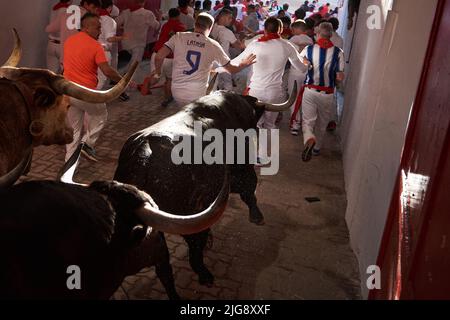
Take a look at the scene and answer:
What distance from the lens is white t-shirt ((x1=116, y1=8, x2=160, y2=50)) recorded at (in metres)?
10.7

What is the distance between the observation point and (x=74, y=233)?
7.80ft

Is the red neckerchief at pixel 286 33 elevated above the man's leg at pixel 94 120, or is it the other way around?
the red neckerchief at pixel 286 33

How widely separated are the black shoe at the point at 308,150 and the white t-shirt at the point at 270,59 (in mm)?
1030

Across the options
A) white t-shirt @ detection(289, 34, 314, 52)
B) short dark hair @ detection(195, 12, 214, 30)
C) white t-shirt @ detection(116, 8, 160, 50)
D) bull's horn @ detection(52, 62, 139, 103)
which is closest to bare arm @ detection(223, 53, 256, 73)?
short dark hair @ detection(195, 12, 214, 30)

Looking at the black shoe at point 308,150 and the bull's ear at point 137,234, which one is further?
the black shoe at point 308,150

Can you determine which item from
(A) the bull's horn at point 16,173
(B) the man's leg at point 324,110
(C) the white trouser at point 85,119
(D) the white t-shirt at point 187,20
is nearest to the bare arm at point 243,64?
(B) the man's leg at point 324,110

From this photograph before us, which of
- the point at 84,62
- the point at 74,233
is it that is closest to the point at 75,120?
the point at 84,62

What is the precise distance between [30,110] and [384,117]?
10.8 feet

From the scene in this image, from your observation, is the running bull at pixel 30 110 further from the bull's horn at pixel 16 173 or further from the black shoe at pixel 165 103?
the black shoe at pixel 165 103

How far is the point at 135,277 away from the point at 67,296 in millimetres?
1992

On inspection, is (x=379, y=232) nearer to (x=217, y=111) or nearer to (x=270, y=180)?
(x=217, y=111)

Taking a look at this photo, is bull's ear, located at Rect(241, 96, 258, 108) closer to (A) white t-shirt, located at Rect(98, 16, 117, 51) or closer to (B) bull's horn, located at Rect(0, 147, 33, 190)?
(B) bull's horn, located at Rect(0, 147, 33, 190)

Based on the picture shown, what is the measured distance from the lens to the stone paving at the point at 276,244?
4246mm

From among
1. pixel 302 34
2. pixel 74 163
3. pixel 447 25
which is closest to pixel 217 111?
pixel 74 163
